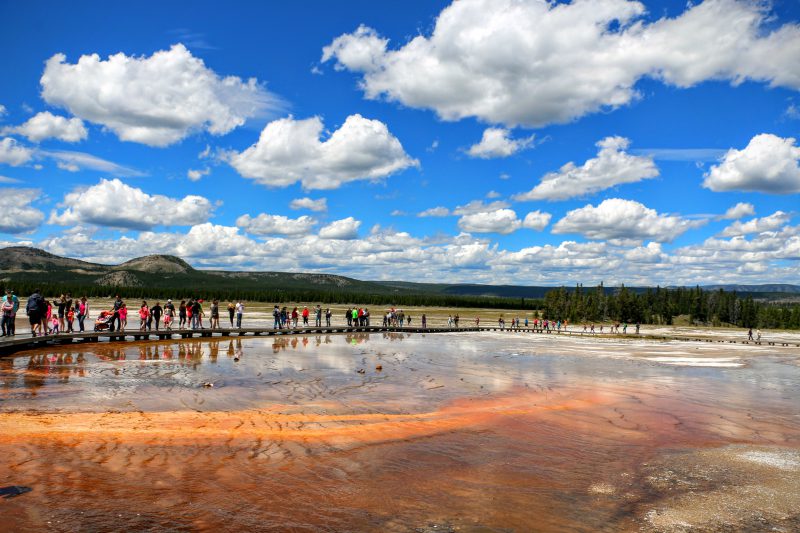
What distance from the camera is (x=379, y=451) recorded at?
9648 millimetres

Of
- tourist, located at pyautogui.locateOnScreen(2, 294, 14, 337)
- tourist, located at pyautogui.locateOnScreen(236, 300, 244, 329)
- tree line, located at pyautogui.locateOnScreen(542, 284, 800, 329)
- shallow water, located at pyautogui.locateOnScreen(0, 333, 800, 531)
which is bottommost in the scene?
tree line, located at pyautogui.locateOnScreen(542, 284, 800, 329)

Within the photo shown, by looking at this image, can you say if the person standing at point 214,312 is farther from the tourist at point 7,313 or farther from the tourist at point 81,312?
the tourist at point 7,313

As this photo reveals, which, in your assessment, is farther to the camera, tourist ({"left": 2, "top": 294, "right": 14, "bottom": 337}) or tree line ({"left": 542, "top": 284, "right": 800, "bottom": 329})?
tree line ({"left": 542, "top": 284, "right": 800, "bottom": 329})

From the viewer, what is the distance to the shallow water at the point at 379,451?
22.1 feet

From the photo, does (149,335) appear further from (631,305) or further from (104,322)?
(631,305)

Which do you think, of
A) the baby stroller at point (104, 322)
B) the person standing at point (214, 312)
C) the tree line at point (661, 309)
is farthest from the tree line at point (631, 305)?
the baby stroller at point (104, 322)

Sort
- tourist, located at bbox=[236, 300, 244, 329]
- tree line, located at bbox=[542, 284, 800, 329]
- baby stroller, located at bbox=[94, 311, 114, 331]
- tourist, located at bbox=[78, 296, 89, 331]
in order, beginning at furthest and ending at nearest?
tree line, located at bbox=[542, 284, 800, 329] → tourist, located at bbox=[236, 300, 244, 329] → baby stroller, located at bbox=[94, 311, 114, 331] → tourist, located at bbox=[78, 296, 89, 331]

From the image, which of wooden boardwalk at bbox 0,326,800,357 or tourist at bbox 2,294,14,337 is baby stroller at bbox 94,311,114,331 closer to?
wooden boardwalk at bbox 0,326,800,357

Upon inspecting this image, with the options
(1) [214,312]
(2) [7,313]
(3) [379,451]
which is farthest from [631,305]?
(3) [379,451]

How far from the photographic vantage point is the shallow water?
266 inches

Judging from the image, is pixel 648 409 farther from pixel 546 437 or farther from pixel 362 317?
pixel 362 317

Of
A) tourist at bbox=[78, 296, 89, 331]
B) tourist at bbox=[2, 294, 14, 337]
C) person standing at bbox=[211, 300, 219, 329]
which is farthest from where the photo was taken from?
person standing at bbox=[211, 300, 219, 329]

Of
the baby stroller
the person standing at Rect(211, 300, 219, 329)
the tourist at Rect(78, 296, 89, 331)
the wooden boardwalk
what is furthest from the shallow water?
the person standing at Rect(211, 300, 219, 329)

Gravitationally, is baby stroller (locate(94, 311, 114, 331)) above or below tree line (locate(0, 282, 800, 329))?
above
